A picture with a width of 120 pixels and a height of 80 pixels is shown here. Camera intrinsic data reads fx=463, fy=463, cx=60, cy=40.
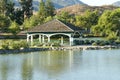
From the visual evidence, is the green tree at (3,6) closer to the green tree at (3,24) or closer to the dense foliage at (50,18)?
the dense foliage at (50,18)

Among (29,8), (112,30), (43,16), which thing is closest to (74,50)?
(112,30)

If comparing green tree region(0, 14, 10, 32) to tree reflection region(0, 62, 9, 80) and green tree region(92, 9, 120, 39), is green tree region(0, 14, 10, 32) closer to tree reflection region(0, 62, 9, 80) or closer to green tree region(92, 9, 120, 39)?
green tree region(92, 9, 120, 39)

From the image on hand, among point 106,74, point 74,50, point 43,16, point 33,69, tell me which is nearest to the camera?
point 106,74

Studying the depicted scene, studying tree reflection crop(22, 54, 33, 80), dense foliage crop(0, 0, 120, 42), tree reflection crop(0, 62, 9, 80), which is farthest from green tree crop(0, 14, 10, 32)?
tree reflection crop(22, 54, 33, 80)

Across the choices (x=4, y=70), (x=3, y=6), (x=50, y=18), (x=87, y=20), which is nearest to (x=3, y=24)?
(x=50, y=18)

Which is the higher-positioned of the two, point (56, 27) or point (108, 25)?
point (108, 25)

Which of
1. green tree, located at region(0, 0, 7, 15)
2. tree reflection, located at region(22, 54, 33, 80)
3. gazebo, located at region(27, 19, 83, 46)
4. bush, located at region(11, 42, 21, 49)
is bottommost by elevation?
tree reflection, located at region(22, 54, 33, 80)

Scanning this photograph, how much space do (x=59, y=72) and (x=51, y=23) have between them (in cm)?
3222

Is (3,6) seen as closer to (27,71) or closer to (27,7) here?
(27,7)

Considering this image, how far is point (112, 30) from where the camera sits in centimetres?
7262

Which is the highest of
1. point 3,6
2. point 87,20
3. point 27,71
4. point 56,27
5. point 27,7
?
point 27,7

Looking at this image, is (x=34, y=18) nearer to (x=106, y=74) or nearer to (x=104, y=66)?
(x=104, y=66)

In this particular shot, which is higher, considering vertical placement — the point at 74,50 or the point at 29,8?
the point at 29,8

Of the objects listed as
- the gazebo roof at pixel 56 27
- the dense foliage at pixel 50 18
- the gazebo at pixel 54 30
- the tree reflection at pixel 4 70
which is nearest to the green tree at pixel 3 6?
the dense foliage at pixel 50 18
